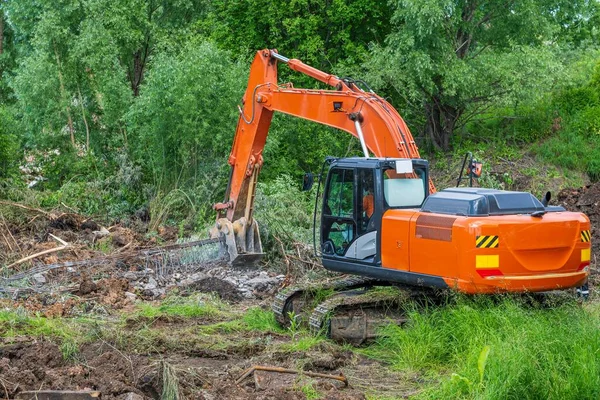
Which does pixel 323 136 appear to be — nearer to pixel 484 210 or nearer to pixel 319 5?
pixel 319 5

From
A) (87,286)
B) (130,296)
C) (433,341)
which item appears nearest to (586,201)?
(433,341)

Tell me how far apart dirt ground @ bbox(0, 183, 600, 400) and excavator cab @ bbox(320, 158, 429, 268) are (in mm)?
1234

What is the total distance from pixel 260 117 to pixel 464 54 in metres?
8.62

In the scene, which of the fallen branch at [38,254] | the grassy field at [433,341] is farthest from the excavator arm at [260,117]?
the fallen branch at [38,254]

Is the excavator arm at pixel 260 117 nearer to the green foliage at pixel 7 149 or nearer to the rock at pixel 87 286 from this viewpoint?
the rock at pixel 87 286

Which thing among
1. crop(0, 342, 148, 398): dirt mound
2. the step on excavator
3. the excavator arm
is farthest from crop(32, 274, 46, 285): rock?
crop(0, 342, 148, 398): dirt mound

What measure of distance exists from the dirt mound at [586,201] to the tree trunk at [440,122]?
3.59 meters

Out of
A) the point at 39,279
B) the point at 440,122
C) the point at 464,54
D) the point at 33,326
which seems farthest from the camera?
the point at 440,122

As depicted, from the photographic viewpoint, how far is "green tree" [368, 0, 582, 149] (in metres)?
19.5

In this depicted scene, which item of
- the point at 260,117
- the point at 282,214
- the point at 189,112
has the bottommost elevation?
the point at 282,214

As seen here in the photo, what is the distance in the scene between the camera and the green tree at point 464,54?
63.8ft

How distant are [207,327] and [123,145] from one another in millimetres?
10265

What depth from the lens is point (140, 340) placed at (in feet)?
32.9

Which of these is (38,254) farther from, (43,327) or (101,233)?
(43,327)
